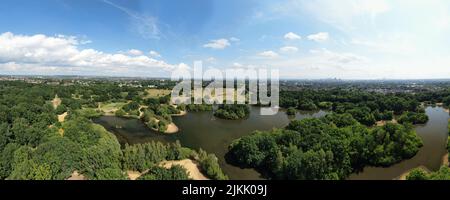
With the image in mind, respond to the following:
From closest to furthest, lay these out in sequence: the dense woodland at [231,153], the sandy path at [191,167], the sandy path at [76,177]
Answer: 1. the dense woodland at [231,153]
2. the sandy path at [76,177]
3. the sandy path at [191,167]

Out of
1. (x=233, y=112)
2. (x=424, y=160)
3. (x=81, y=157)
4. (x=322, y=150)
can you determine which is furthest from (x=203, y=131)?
(x=424, y=160)

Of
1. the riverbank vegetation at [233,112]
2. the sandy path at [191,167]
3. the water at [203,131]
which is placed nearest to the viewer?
the sandy path at [191,167]

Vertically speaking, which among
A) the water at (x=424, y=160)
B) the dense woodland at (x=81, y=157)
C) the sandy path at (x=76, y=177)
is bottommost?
the water at (x=424, y=160)

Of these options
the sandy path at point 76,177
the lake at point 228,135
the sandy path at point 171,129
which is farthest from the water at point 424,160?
the sandy path at point 171,129

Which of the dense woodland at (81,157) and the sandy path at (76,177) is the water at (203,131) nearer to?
the dense woodland at (81,157)

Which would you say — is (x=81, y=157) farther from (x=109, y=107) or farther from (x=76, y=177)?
(x=109, y=107)

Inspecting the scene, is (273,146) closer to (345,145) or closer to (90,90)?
(345,145)

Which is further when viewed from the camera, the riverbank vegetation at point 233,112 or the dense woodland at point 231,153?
the riverbank vegetation at point 233,112
